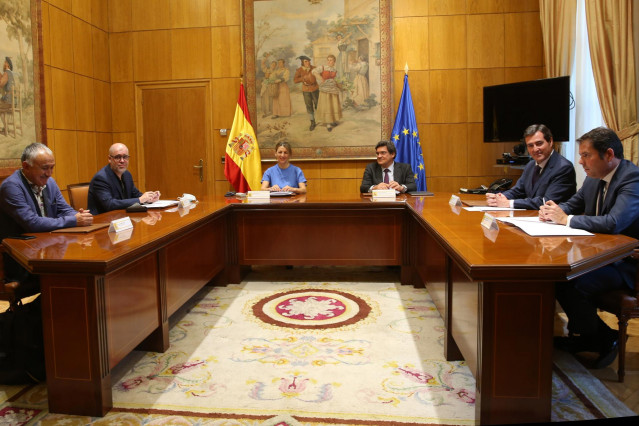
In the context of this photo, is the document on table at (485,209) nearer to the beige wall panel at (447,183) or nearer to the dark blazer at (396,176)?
the dark blazer at (396,176)

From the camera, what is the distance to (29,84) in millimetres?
5281

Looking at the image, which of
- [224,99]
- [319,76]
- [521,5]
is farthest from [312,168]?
[521,5]

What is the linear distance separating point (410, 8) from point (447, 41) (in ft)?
2.05

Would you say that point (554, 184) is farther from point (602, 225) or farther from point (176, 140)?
point (176, 140)

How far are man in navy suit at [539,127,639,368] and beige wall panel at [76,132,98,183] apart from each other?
5438 millimetres

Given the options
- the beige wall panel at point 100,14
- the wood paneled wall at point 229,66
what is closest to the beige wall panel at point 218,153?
the wood paneled wall at point 229,66

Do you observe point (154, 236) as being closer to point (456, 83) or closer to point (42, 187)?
point (42, 187)

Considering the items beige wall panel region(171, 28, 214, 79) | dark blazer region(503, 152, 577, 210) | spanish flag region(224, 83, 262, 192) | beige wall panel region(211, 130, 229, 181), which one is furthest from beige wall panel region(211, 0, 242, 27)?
dark blazer region(503, 152, 577, 210)

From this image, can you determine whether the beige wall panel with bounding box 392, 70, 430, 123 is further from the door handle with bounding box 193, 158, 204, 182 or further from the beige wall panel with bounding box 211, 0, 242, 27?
the door handle with bounding box 193, 158, 204, 182

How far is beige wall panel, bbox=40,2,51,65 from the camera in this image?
552 centimetres

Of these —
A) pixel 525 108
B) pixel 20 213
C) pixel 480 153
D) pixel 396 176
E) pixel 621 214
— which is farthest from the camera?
pixel 480 153

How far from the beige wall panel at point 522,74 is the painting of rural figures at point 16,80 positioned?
5.51 meters

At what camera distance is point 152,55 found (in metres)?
→ 6.77

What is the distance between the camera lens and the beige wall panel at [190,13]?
260 inches
